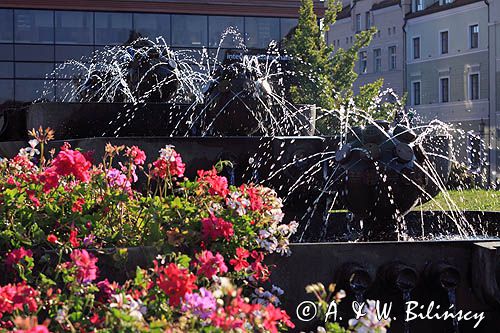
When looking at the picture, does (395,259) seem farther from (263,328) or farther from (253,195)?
(263,328)

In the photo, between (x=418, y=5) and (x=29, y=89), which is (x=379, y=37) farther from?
(x=29, y=89)

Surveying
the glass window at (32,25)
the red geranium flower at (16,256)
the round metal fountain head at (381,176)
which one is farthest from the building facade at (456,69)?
the red geranium flower at (16,256)

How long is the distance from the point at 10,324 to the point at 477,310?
2.38 m

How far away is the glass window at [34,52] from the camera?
37.5m

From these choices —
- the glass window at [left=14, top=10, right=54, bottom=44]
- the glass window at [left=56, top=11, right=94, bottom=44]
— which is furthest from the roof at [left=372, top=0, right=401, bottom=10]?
the glass window at [left=14, top=10, right=54, bottom=44]

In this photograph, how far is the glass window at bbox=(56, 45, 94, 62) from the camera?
37.4 meters

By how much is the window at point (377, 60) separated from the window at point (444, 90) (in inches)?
216

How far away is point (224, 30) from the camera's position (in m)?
38.8

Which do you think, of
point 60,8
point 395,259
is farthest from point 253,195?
point 60,8

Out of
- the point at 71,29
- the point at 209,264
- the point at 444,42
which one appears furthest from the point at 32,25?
the point at 209,264

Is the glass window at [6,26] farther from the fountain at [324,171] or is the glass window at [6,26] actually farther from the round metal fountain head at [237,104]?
the round metal fountain head at [237,104]

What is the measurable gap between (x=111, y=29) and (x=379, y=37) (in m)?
25.2

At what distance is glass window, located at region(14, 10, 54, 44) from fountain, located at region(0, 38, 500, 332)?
25223mm

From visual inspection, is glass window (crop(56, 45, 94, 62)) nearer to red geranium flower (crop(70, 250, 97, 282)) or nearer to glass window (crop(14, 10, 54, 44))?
glass window (crop(14, 10, 54, 44))
